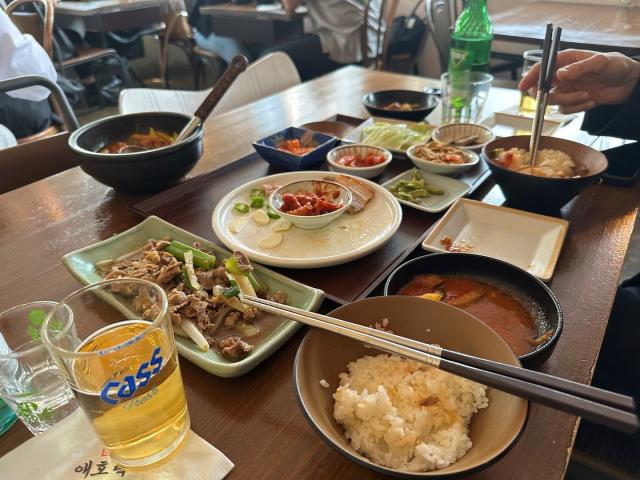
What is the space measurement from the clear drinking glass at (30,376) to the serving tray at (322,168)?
48 centimetres

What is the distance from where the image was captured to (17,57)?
257cm

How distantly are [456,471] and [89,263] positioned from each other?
2.84 ft

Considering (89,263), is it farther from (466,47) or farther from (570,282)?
(466,47)

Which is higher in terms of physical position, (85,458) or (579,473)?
(85,458)

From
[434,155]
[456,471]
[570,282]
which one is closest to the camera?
[456,471]

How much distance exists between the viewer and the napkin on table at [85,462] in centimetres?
64

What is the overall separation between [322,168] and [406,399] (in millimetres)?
1044

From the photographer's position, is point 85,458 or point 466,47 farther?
point 466,47

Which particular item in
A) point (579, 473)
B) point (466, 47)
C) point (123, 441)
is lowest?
point (579, 473)

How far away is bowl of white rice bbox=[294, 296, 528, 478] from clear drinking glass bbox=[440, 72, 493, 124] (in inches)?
52.7

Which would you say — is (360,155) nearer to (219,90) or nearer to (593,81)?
(219,90)

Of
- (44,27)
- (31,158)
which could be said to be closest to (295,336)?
(31,158)

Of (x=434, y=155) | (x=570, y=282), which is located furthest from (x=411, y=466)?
(x=434, y=155)

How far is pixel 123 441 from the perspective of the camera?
62 cm
